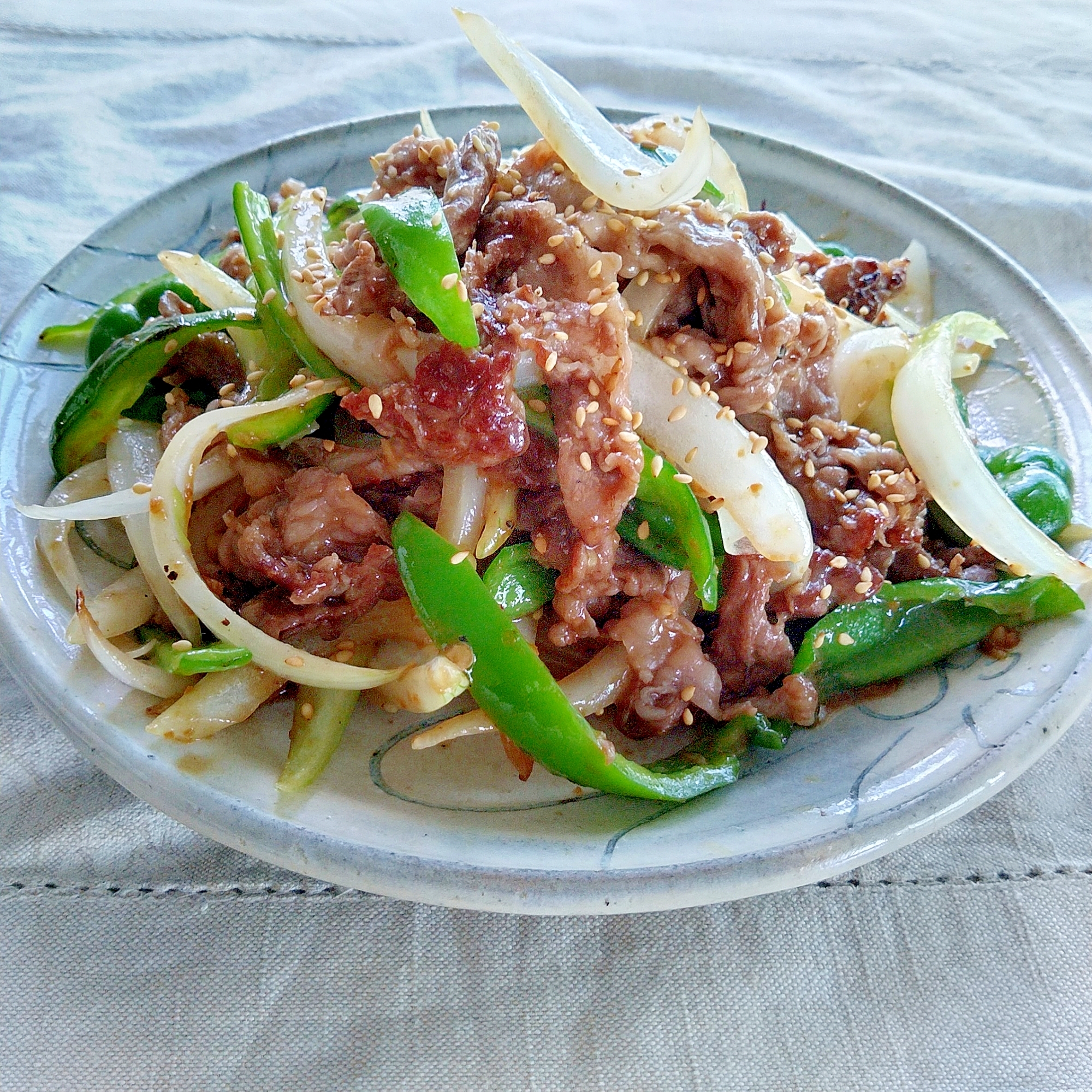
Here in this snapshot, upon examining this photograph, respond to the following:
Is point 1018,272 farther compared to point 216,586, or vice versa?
point 1018,272

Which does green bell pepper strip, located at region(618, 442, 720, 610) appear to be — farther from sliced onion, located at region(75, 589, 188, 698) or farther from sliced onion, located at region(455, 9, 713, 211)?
sliced onion, located at region(75, 589, 188, 698)

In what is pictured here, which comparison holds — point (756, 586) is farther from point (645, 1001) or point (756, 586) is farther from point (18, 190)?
point (18, 190)

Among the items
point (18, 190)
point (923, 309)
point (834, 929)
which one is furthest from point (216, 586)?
point (18, 190)

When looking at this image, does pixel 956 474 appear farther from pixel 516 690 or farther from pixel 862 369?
pixel 516 690

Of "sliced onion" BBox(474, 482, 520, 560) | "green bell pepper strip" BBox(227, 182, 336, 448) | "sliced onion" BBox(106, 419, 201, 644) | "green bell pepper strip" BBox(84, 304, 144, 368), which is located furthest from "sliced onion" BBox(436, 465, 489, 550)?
"green bell pepper strip" BBox(84, 304, 144, 368)

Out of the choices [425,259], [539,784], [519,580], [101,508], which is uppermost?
[425,259]

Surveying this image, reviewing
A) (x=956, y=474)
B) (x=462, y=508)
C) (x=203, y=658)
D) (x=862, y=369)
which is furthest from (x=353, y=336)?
(x=956, y=474)

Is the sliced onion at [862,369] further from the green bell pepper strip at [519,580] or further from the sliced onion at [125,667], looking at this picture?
the sliced onion at [125,667]
